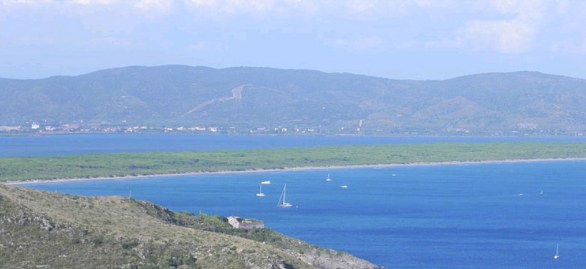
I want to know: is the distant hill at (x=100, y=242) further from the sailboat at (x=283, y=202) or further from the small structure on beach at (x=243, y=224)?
the sailboat at (x=283, y=202)

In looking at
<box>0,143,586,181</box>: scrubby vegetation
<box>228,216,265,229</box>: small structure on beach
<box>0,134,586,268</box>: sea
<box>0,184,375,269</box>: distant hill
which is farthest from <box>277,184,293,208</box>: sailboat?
<box>0,184,375,269</box>: distant hill

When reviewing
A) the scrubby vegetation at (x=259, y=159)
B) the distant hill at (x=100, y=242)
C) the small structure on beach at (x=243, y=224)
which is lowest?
the scrubby vegetation at (x=259, y=159)

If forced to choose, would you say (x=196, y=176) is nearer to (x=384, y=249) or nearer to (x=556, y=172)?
(x=556, y=172)

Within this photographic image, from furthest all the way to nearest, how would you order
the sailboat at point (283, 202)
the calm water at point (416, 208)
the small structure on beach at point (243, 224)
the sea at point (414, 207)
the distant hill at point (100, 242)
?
1. the sailboat at point (283, 202)
2. the sea at point (414, 207)
3. the calm water at point (416, 208)
4. the small structure on beach at point (243, 224)
5. the distant hill at point (100, 242)

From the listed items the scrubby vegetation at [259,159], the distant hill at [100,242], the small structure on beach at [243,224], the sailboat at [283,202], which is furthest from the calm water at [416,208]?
the distant hill at [100,242]

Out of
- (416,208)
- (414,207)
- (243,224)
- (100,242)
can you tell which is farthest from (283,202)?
(100,242)

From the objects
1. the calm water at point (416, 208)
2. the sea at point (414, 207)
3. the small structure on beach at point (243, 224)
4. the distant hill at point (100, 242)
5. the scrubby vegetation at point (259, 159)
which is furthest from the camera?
the scrubby vegetation at point (259, 159)

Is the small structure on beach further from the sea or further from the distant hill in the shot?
the distant hill
